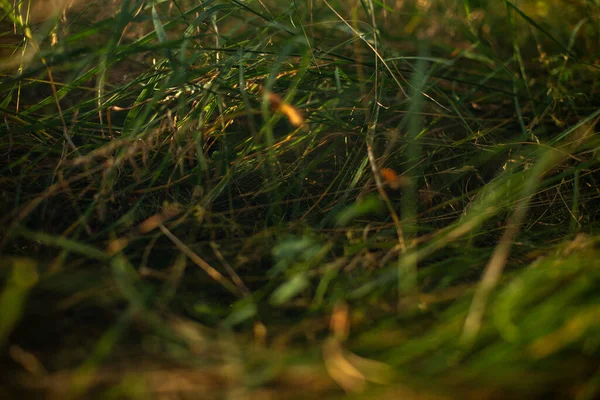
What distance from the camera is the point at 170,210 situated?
39.2 inches

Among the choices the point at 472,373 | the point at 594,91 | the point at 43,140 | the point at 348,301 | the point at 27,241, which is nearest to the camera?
the point at 472,373

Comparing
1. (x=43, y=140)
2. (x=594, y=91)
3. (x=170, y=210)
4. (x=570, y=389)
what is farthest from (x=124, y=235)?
(x=594, y=91)

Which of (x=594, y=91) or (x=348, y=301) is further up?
(x=594, y=91)

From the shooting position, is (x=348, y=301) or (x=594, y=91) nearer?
(x=348, y=301)

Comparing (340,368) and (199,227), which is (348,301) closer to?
(340,368)

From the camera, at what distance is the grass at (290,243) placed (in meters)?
0.67

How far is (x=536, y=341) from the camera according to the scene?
2.24 ft

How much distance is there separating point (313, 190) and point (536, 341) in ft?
2.06

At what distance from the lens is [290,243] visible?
2.77 feet

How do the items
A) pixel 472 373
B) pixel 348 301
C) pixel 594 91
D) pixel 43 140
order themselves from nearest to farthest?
pixel 472 373
pixel 348 301
pixel 43 140
pixel 594 91

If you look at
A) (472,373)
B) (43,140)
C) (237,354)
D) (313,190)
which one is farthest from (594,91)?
(43,140)

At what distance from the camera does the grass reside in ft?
2.21

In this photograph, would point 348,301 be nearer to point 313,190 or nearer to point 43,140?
point 313,190

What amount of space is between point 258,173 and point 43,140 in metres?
0.47
